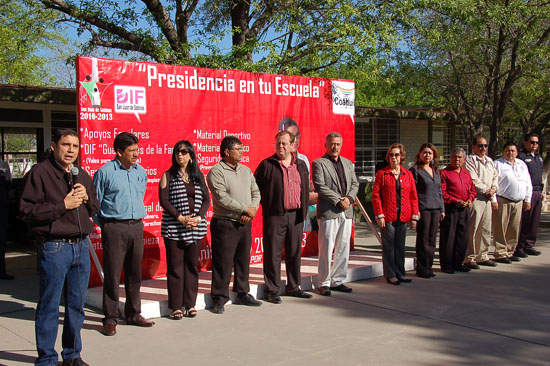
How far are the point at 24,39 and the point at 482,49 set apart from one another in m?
10.4

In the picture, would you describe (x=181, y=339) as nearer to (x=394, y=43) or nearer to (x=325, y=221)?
(x=325, y=221)

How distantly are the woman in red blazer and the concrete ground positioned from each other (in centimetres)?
42

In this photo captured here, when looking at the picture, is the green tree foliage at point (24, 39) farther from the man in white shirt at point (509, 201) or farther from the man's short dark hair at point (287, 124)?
the man in white shirt at point (509, 201)

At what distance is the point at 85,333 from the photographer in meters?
A: 5.59

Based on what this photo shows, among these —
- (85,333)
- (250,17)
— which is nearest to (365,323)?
(85,333)

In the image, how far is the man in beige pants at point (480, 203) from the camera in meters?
8.91

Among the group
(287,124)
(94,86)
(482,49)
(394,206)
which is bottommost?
(394,206)

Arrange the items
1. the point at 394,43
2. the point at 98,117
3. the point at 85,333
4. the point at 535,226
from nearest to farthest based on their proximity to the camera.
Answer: the point at 85,333 → the point at 98,117 → the point at 535,226 → the point at 394,43

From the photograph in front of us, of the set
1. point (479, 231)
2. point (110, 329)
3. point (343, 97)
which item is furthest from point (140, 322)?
point (479, 231)

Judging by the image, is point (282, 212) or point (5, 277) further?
point (5, 277)

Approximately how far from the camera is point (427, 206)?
8195 millimetres

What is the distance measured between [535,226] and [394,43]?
449 centimetres

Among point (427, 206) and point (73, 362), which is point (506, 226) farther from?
point (73, 362)

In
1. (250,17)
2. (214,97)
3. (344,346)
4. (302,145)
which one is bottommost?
(344,346)
